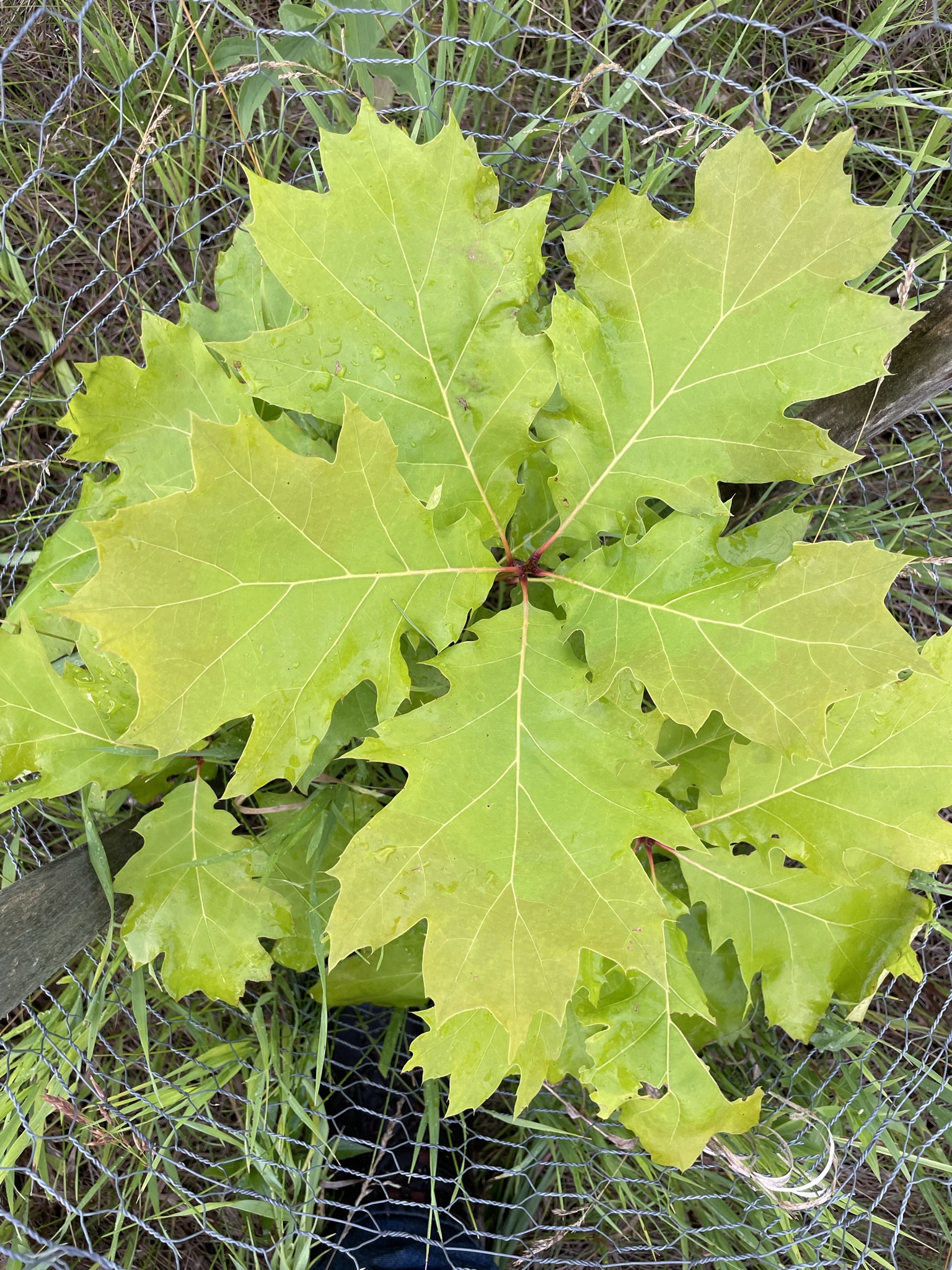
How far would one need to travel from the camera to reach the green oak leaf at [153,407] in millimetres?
1500

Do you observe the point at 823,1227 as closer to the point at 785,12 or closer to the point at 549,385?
the point at 549,385

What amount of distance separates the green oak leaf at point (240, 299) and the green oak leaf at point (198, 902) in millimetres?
859

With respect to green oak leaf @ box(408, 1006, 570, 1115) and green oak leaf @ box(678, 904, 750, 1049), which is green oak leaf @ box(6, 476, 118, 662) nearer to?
green oak leaf @ box(408, 1006, 570, 1115)

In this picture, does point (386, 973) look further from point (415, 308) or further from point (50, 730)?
point (415, 308)

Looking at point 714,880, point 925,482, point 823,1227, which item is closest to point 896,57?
→ point 925,482

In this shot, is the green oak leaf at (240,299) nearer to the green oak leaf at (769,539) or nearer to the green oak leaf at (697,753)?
the green oak leaf at (769,539)

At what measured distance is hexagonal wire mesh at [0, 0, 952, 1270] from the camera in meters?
1.87

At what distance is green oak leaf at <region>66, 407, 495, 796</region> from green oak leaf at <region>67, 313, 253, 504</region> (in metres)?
0.44

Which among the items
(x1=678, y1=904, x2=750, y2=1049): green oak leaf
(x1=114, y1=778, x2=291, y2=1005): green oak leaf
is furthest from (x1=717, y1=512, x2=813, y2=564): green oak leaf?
(x1=114, y1=778, x2=291, y2=1005): green oak leaf

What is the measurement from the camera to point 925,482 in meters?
2.21

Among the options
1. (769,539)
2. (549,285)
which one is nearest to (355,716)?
(769,539)

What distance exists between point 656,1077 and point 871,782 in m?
0.65

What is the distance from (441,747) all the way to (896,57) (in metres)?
2.08

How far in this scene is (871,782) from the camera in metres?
1.53
